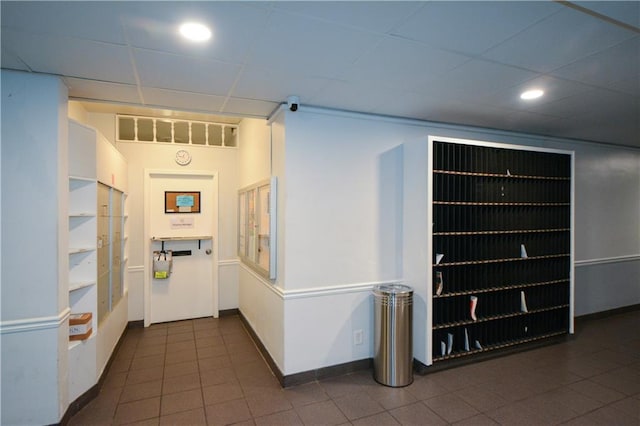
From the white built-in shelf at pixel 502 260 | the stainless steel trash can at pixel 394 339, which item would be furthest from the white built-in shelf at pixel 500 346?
the white built-in shelf at pixel 502 260

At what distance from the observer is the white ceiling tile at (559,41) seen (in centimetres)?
180

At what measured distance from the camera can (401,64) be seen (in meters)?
2.30

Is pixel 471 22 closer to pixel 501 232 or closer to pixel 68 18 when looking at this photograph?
pixel 68 18

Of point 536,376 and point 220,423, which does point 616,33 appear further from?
point 220,423

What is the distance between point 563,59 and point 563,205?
2435 mm

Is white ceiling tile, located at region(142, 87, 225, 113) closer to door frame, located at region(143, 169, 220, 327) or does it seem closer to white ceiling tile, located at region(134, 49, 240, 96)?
white ceiling tile, located at region(134, 49, 240, 96)

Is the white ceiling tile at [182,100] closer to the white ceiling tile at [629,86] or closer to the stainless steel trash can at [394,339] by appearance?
the stainless steel trash can at [394,339]

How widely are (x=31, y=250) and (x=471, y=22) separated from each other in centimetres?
317

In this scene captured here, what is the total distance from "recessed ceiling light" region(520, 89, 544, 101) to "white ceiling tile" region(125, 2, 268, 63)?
7.75ft

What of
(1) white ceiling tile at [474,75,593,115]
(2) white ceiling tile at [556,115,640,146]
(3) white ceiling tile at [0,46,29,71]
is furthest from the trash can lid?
(3) white ceiling tile at [0,46,29,71]

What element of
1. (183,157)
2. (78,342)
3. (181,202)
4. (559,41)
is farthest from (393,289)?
(183,157)

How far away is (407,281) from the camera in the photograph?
137 inches

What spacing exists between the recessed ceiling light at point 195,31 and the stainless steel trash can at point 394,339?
8.21 ft

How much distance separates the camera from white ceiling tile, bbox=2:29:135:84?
76.1 inches
